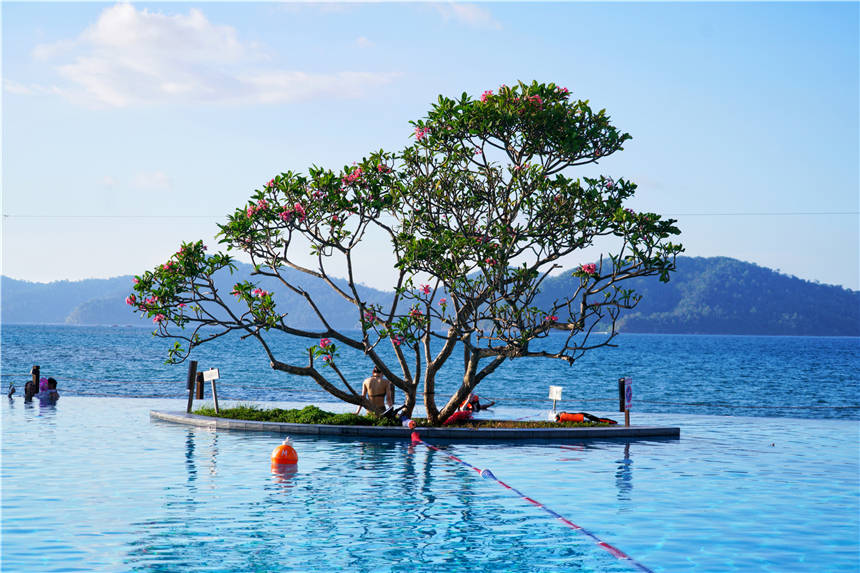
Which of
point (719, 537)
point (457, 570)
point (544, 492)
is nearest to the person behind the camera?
point (457, 570)

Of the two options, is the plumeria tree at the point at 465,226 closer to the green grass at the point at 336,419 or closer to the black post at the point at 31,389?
the green grass at the point at 336,419

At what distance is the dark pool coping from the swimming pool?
2.26 ft

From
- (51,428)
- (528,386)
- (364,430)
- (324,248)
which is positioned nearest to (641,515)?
(364,430)

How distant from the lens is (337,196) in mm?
23344

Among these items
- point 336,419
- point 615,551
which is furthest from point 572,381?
point 615,551

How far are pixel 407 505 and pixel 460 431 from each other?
30.2 feet

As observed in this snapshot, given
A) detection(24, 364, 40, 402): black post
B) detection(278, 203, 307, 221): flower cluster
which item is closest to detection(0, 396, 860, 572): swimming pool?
detection(278, 203, 307, 221): flower cluster

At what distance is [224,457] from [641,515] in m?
9.44

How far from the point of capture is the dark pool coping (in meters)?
24.0

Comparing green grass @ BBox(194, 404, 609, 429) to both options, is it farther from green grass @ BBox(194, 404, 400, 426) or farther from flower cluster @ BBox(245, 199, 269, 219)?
flower cluster @ BBox(245, 199, 269, 219)

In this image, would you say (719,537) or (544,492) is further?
(544,492)

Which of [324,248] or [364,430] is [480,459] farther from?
[324,248]

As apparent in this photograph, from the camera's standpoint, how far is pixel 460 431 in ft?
78.5

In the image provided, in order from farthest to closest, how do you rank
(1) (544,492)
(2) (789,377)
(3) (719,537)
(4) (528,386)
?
(2) (789,377) < (4) (528,386) < (1) (544,492) < (3) (719,537)
